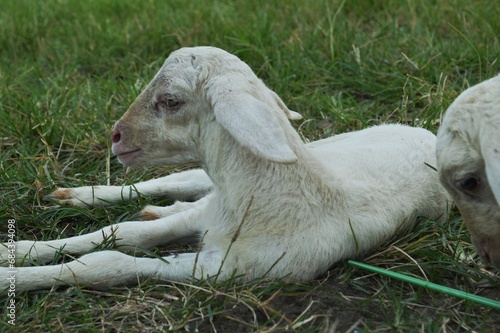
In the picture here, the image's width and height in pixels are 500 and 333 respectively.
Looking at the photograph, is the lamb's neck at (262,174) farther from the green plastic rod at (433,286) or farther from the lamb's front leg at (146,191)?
the lamb's front leg at (146,191)

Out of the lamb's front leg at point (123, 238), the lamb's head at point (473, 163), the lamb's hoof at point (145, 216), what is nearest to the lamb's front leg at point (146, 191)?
the lamb's hoof at point (145, 216)

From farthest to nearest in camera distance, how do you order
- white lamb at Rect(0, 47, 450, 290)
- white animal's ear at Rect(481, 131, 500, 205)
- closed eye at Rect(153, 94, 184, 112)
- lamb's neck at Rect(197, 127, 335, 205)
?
1. closed eye at Rect(153, 94, 184, 112)
2. lamb's neck at Rect(197, 127, 335, 205)
3. white lamb at Rect(0, 47, 450, 290)
4. white animal's ear at Rect(481, 131, 500, 205)

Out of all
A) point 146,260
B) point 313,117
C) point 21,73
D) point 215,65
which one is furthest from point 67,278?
point 21,73

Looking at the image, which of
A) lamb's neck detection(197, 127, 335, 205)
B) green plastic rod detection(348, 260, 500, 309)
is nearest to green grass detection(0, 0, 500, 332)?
→ green plastic rod detection(348, 260, 500, 309)

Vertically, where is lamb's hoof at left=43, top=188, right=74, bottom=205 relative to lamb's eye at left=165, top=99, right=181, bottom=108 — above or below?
below

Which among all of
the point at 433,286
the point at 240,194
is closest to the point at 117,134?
the point at 240,194

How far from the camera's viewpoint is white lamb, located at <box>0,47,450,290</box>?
4195mm

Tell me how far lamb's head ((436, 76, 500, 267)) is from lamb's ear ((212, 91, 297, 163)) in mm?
673

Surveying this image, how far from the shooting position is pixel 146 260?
4.34m

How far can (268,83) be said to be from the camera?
657cm

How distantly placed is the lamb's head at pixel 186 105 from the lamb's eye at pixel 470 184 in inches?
33.2

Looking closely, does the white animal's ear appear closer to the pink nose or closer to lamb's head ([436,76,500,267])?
lamb's head ([436,76,500,267])

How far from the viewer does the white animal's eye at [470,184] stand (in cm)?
389

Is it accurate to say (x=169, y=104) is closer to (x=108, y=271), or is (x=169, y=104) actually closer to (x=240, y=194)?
(x=240, y=194)
